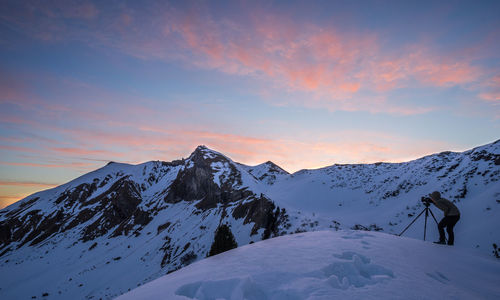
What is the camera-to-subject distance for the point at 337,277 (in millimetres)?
3703

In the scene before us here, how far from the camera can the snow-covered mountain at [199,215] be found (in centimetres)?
2239

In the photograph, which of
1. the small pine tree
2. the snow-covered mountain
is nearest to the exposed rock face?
the snow-covered mountain

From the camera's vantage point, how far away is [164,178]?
9081cm

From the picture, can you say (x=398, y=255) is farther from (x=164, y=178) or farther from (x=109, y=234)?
(x=164, y=178)

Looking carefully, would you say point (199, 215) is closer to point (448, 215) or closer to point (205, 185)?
point (205, 185)

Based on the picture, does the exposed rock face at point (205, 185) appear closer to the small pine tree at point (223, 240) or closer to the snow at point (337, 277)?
the small pine tree at point (223, 240)

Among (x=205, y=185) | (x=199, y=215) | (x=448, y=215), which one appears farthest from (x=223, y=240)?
(x=205, y=185)

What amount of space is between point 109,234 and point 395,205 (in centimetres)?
7253

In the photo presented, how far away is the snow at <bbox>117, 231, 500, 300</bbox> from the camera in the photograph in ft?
10.7

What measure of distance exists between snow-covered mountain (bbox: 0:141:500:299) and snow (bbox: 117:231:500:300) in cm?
1069

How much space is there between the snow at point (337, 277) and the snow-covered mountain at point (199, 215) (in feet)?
35.1

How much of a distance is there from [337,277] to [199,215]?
47.4 metres

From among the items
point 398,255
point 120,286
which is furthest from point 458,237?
point 120,286

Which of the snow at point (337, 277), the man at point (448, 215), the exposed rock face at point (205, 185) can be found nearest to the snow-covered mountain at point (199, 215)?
the exposed rock face at point (205, 185)
